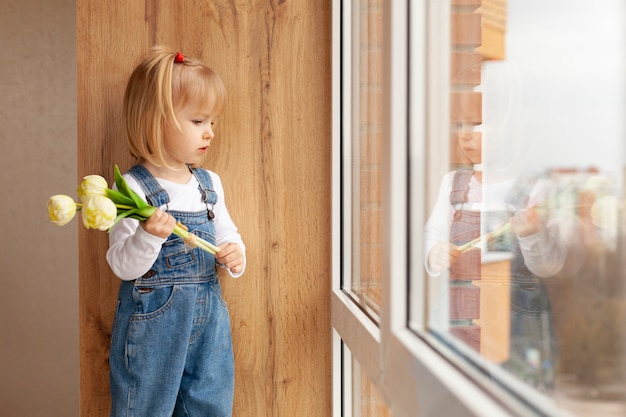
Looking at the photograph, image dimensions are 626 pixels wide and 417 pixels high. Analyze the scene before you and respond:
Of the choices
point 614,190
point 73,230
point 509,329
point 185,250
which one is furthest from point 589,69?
point 73,230

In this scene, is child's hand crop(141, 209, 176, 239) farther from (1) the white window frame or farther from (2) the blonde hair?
(1) the white window frame

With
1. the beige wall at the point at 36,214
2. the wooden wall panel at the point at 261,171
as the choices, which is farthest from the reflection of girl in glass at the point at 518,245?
the beige wall at the point at 36,214

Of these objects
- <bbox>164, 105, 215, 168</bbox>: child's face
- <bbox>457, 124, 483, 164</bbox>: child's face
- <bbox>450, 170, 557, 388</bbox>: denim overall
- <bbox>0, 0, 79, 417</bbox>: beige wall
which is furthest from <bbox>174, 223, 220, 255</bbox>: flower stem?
<bbox>0, 0, 79, 417</bbox>: beige wall

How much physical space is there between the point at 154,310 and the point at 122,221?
222mm

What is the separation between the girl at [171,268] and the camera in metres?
1.47

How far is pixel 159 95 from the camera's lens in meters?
1.47

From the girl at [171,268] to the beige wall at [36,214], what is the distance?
174 cm

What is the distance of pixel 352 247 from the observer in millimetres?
1510

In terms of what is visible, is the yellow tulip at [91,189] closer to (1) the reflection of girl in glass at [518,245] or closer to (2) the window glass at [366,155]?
(2) the window glass at [366,155]

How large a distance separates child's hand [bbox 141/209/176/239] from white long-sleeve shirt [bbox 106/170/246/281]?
22 mm

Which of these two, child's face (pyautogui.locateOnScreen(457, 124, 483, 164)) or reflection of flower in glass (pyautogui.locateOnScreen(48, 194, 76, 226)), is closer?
child's face (pyautogui.locateOnScreen(457, 124, 483, 164))

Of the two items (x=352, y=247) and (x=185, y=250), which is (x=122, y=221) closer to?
(x=185, y=250)

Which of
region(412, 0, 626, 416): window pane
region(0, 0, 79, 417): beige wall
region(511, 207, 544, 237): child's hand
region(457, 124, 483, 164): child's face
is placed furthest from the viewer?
region(0, 0, 79, 417): beige wall

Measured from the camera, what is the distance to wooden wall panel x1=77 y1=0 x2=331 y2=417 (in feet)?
5.39
